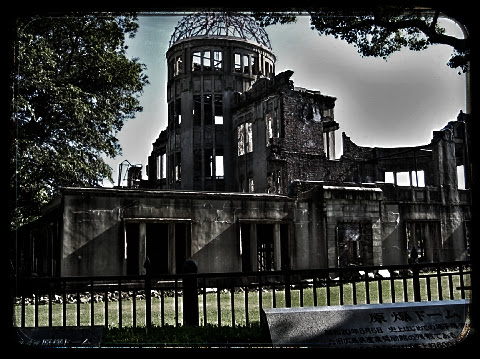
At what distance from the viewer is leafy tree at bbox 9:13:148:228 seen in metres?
12.6

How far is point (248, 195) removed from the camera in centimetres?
1543

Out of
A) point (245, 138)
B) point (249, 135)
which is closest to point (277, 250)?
point (245, 138)

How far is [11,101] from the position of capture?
182 inches

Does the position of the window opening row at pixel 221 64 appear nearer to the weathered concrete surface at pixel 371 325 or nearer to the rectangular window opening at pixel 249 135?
the rectangular window opening at pixel 249 135

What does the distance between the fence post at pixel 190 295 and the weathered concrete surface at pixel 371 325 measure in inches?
67.5

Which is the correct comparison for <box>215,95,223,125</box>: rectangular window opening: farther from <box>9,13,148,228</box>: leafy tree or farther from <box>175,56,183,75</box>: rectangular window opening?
<box>9,13,148,228</box>: leafy tree

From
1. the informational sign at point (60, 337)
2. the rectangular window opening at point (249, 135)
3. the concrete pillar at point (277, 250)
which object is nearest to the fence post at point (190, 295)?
the informational sign at point (60, 337)

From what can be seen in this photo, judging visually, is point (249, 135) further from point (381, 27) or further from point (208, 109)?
point (381, 27)

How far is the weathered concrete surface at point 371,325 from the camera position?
4.61m

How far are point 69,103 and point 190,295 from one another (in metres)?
9.69

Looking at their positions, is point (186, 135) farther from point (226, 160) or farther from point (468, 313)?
point (468, 313)

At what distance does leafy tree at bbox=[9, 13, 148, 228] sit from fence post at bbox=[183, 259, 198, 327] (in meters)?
6.41

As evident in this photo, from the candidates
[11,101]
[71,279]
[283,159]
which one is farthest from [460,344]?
[283,159]

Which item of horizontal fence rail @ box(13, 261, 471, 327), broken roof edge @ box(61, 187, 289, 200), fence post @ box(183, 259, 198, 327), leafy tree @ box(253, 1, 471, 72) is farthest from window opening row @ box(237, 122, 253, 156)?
fence post @ box(183, 259, 198, 327)
